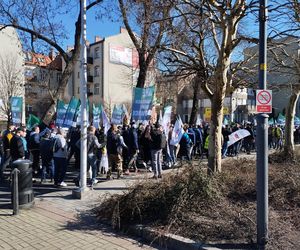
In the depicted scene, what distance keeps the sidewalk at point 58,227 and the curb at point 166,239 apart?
177mm

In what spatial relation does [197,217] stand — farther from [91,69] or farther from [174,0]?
[91,69]

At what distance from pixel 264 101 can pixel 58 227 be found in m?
4.27

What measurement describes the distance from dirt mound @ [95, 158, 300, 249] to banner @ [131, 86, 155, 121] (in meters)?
6.03

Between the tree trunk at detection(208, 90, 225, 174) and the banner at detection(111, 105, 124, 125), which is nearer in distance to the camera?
the tree trunk at detection(208, 90, 225, 174)

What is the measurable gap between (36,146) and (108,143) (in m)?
2.61

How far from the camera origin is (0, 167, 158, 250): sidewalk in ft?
17.6

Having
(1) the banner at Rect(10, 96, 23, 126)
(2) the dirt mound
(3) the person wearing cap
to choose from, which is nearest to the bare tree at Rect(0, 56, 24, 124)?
(1) the banner at Rect(10, 96, 23, 126)

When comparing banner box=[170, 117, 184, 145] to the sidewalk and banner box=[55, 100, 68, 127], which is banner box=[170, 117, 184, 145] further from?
the sidewalk

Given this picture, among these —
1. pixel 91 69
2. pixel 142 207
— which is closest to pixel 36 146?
pixel 142 207

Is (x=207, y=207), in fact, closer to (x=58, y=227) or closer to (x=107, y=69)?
(x=58, y=227)

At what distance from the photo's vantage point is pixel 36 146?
37.8ft

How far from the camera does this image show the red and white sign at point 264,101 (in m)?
4.71

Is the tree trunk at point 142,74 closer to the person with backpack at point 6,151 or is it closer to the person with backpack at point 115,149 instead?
the person with backpack at point 115,149

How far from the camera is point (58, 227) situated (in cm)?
620
